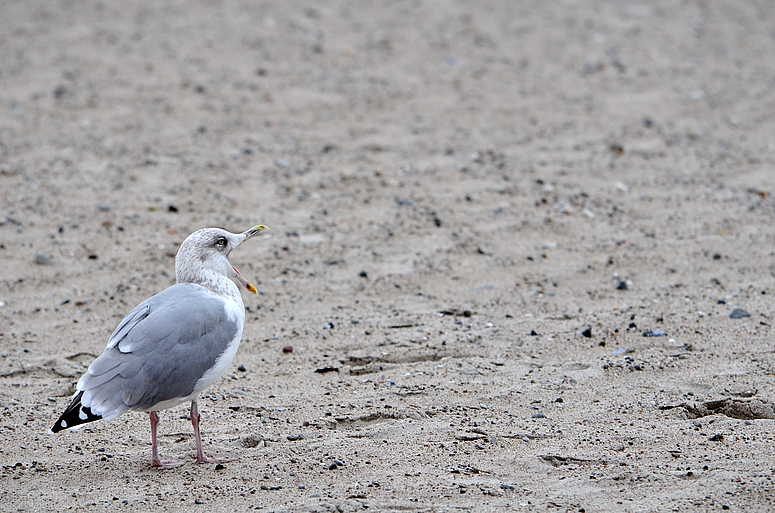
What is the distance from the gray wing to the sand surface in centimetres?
39

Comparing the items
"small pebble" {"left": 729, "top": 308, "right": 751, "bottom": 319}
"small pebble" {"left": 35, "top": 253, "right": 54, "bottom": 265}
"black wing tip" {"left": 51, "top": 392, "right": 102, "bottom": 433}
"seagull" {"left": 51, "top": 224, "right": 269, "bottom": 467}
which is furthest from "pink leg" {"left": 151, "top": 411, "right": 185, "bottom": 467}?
"small pebble" {"left": 729, "top": 308, "right": 751, "bottom": 319}

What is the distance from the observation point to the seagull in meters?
4.05

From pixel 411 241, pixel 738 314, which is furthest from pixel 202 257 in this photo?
pixel 738 314

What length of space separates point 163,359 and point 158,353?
0.13 feet

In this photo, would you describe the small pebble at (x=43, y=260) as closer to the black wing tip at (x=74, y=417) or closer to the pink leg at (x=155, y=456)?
the pink leg at (x=155, y=456)

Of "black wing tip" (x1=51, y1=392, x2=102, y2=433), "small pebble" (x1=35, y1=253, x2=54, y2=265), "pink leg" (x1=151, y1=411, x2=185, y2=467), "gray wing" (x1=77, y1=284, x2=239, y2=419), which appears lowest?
"small pebble" (x1=35, y1=253, x2=54, y2=265)

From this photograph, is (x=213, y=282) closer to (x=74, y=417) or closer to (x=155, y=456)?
(x=155, y=456)

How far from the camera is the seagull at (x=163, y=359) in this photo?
4.05 metres

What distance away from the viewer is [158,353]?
166 inches

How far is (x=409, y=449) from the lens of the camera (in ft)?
14.2

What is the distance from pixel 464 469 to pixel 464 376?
1.03 m

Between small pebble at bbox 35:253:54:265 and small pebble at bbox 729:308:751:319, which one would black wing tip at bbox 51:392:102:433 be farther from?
small pebble at bbox 729:308:751:319

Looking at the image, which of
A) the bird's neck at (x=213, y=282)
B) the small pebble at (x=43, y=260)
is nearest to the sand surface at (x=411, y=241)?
the small pebble at (x=43, y=260)

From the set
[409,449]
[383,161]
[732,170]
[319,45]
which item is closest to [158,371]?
[409,449]
